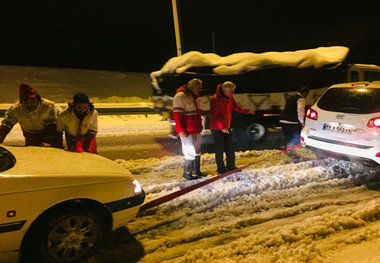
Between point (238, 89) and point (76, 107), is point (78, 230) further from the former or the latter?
point (238, 89)

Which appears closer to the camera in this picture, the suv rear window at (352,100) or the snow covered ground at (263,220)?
the snow covered ground at (263,220)

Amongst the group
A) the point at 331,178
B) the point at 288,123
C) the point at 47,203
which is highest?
the point at 47,203

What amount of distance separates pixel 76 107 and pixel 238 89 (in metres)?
4.79

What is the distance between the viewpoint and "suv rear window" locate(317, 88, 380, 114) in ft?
15.3

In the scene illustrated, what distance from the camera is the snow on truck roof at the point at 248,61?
7484 mm

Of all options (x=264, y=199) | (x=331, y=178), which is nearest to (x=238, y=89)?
(x=331, y=178)

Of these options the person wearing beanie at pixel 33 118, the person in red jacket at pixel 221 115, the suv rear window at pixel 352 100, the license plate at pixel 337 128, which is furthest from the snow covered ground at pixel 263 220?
the person wearing beanie at pixel 33 118

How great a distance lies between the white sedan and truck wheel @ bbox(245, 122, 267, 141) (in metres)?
5.38

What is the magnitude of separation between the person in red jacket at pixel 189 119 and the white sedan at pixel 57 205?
1.85 meters

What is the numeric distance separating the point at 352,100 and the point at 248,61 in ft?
10.8

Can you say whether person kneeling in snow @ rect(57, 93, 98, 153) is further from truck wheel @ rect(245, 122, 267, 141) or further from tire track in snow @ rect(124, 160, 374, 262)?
truck wheel @ rect(245, 122, 267, 141)

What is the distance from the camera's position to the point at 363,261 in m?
2.66

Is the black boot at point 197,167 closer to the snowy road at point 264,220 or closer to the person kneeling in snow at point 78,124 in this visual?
the snowy road at point 264,220

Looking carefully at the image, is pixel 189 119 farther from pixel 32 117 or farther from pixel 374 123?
pixel 374 123
